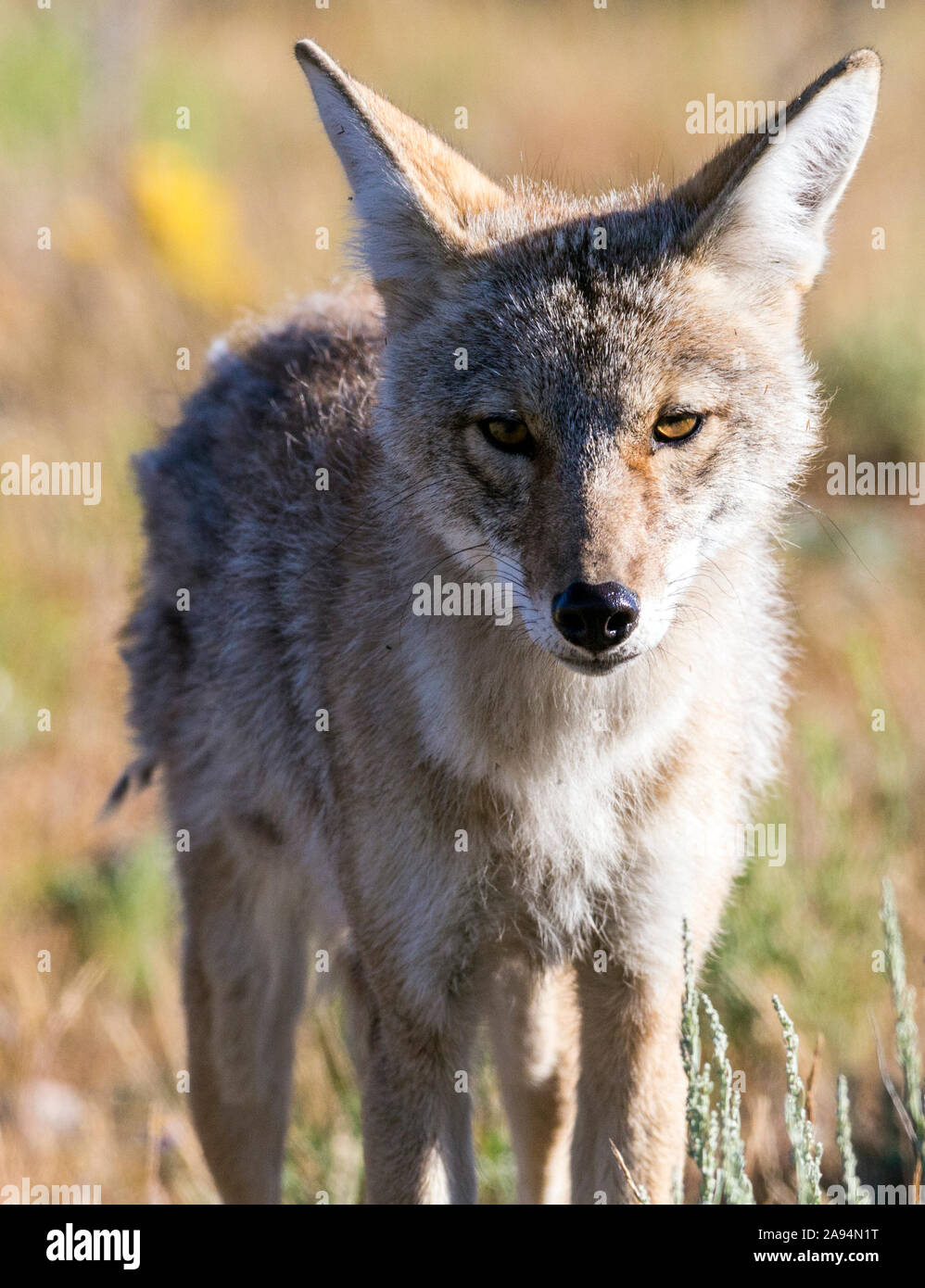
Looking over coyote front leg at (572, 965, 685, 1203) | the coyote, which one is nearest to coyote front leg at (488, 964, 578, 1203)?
the coyote

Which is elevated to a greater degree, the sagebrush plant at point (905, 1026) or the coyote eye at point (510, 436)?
the coyote eye at point (510, 436)

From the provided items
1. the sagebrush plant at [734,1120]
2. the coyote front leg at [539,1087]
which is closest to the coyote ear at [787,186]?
the sagebrush plant at [734,1120]

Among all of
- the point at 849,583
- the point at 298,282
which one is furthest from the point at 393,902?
the point at 298,282

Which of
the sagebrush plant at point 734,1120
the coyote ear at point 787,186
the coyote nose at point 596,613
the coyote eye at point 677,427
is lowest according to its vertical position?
the sagebrush plant at point 734,1120

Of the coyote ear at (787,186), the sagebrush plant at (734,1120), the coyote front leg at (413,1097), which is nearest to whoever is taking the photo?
the sagebrush plant at (734,1120)

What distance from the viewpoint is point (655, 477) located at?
3389 millimetres

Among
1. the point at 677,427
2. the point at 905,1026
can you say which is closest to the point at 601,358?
the point at 677,427

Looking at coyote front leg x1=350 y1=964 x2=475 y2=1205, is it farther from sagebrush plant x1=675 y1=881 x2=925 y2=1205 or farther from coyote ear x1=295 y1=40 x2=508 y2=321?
coyote ear x1=295 y1=40 x2=508 y2=321

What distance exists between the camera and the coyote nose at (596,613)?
10.3 ft

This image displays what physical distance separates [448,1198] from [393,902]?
81 cm

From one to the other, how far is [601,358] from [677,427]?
24 centimetres

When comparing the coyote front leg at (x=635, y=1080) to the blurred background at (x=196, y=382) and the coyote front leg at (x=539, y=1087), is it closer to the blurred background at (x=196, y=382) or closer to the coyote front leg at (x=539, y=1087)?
the coyote front leg at (x=539, y=1087)

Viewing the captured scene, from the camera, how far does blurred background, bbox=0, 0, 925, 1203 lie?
587cm

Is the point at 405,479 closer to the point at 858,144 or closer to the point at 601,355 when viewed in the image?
the point at 601,355
